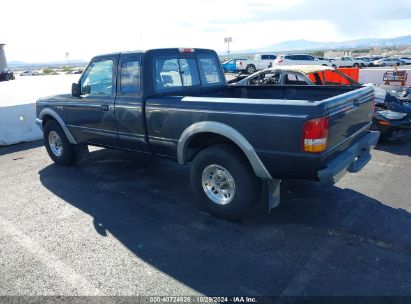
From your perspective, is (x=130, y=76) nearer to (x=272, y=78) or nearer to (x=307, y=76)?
(x=307, y=76)

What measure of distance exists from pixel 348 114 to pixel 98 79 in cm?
371

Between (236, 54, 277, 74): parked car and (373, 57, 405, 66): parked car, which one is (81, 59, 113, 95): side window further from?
(373, 57, 405, 66): parked car

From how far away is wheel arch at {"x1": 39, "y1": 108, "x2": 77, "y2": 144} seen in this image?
20.4 ft

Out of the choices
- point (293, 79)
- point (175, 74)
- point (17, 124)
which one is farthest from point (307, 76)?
point (17, 124)

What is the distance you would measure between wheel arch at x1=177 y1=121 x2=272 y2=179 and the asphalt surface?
0.77 meters

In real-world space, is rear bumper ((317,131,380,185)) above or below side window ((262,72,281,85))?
below

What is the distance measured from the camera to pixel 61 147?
6.62m

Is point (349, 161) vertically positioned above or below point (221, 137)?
below

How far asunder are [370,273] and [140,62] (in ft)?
12.0

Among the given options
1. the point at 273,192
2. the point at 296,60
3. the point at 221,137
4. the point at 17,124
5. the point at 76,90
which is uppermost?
the point at 76,90

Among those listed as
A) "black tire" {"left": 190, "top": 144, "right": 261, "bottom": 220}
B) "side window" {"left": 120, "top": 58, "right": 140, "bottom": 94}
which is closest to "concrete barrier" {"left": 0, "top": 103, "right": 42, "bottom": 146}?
"side window" {"left": 120, "top": 58, "right": 140, "bottom": 94}

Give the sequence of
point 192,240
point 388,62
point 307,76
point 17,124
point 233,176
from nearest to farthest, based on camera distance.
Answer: point 192,240
point 233,176
point 307,76
point 17,124
point 388,62

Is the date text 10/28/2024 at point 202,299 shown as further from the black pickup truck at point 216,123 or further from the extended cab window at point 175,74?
the extended cab window at point 175,74

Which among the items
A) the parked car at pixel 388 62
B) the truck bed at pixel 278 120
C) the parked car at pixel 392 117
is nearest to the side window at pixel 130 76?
the truck bed at pixel 278 120
